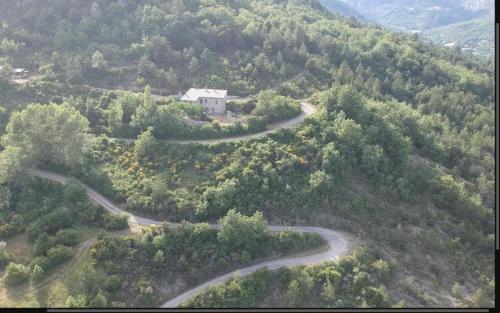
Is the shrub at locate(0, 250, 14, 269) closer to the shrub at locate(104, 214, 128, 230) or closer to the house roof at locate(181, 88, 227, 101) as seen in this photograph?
the shrub at locate(104, 214, 128, 230)

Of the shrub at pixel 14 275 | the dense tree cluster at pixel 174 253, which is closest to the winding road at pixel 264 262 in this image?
the dense tree cluster at pixel 174 253

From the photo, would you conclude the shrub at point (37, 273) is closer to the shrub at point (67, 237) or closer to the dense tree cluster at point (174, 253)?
the shrub at point (67, 237)

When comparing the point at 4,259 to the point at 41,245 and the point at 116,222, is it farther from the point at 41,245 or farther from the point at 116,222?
the point at 116,222

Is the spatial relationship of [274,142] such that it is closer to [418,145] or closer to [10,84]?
[418,145]

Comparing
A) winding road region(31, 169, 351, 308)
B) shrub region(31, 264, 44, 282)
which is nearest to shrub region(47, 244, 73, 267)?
shrub region(31, 264, 44, 282)

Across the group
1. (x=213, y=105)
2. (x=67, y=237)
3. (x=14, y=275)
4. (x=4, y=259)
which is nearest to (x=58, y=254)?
(x=67, y=237)
